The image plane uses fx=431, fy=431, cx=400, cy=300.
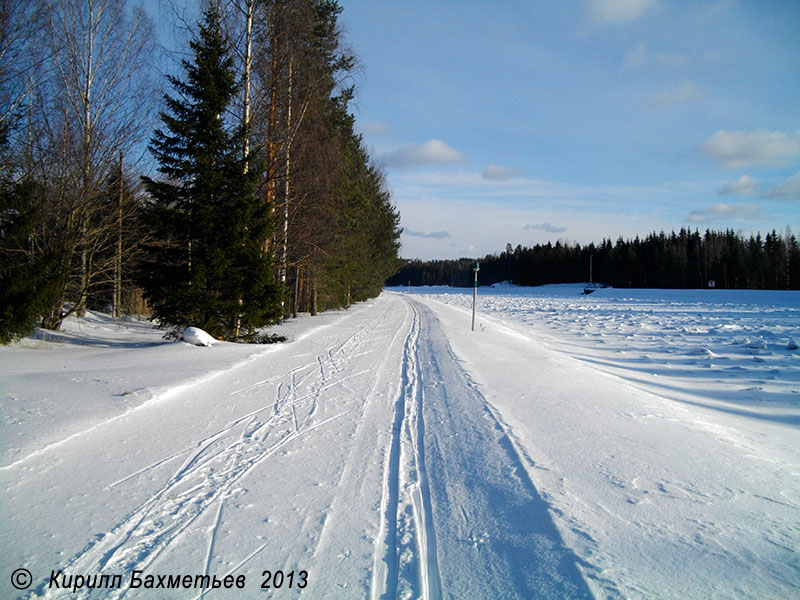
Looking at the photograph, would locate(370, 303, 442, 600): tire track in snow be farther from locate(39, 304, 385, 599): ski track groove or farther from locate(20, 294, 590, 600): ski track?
locate(39, 304, 385, 599): ski track groove

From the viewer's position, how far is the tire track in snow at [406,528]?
102 inches

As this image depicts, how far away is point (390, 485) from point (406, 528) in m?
0.68

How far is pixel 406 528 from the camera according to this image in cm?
316

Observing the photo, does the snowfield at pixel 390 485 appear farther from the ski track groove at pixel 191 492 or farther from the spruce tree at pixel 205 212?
the spruce tree at pixel 205 212

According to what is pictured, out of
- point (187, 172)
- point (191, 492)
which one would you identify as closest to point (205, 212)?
point (187, 172)

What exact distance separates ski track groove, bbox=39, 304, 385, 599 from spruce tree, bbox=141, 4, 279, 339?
5829 mm

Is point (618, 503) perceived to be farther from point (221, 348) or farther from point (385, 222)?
point (385, 222)

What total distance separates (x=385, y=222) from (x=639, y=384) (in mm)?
33011

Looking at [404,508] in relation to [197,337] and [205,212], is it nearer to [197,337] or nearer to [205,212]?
[197,337]

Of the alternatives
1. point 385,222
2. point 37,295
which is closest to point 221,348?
point 37,295

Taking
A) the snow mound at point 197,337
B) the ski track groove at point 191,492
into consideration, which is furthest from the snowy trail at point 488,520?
the snow mound at point 197,337

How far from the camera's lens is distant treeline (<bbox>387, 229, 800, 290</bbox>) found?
7219cm

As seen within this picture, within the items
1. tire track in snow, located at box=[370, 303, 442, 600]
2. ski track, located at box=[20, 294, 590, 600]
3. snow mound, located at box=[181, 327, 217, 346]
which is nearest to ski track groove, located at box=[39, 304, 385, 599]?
ski track, located at box=[20, 294, 590, 600]

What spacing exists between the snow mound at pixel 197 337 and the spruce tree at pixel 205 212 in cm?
73
